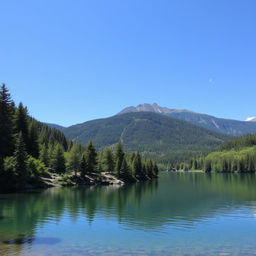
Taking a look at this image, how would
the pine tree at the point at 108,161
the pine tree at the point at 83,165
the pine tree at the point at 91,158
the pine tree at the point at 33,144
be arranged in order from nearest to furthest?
the pine tree at the point at 33,144 → the pine tree at the point at 83,165 → the pine tree at the point at 91,158 → the pine tree at the point at 108,161

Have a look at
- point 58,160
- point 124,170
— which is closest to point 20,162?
point 58,160

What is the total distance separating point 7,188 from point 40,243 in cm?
5193

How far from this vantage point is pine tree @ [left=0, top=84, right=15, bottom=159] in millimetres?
77875

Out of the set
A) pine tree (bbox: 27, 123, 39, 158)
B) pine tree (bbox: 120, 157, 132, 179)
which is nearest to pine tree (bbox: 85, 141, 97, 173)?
pine tree (bbox: 120, 157, 132, 179)

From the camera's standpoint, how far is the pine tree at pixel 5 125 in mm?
77875

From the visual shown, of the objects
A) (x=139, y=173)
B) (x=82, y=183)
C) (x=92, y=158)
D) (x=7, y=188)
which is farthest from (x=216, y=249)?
(x=139, y=173)

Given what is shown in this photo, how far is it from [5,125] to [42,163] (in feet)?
64.6

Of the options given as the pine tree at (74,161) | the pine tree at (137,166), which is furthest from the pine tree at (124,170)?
the pine tree at (74,161)

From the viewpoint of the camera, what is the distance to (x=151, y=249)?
2789 centimetres

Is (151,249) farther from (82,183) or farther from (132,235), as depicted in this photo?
(82,183)

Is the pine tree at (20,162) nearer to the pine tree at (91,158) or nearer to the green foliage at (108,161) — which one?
the pine tree at (91,158)

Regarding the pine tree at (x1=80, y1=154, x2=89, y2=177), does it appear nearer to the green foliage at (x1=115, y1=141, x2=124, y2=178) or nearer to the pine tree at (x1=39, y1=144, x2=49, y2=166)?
the pine tree at (x1=39, y1=144, x2=49, y2=166)

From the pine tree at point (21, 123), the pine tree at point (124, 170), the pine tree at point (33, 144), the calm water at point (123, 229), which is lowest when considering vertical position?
the calm water at point (123, 229)

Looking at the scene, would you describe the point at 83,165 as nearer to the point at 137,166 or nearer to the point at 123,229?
the point at 137,166
